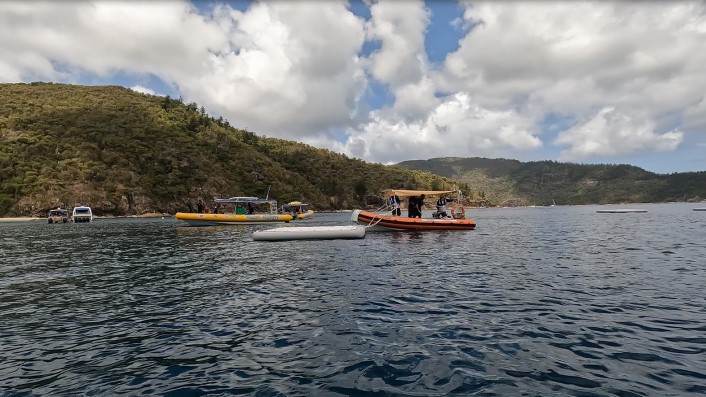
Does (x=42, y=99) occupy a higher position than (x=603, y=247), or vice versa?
(x=42, y=99)

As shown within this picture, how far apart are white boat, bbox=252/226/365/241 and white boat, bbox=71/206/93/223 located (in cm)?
5910

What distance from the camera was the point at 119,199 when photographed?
9975 centimetres

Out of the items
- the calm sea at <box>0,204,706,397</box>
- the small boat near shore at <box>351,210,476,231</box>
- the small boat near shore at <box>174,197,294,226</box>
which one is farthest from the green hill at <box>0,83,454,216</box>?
the calm sea at <box>0,204,706,397</box>

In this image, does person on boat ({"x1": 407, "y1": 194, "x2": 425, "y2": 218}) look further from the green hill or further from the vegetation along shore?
the green hill

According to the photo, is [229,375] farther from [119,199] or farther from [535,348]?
[119,199]

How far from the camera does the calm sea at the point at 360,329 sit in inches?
273

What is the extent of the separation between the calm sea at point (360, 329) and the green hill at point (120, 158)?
3608 inches

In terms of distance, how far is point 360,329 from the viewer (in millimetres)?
9953

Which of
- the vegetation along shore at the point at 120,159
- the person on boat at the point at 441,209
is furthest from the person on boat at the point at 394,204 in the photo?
the vegetation along shore at the point at 120,159

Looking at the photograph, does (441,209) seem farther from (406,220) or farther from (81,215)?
(81,215)

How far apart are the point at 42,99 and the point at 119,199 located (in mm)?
59142

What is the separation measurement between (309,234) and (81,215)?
2480 inches

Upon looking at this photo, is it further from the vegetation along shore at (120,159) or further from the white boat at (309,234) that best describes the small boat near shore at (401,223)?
the vegetation along shore at (120,159)

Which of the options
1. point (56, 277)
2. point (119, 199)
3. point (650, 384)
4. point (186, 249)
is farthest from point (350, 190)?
point (650, 384)
